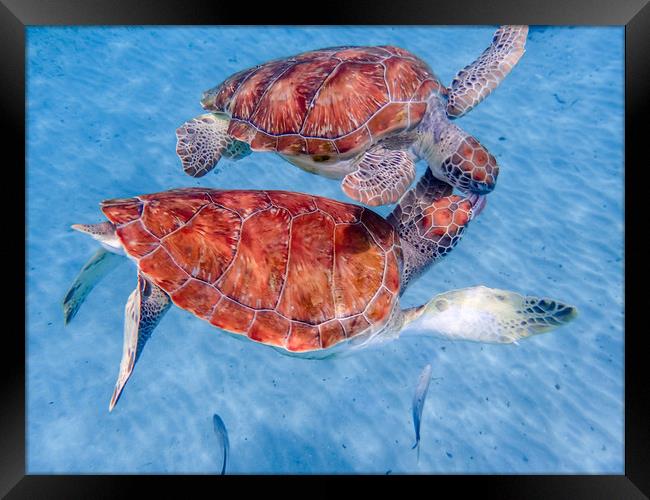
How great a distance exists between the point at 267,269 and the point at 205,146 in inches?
55.0

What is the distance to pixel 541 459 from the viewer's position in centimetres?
255

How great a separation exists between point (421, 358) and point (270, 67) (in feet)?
6.66

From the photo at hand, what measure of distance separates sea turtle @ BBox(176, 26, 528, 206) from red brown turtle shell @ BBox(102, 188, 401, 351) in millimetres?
485

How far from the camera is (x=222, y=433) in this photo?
249 centimetres

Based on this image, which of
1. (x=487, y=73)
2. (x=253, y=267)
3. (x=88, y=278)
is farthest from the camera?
(x=487, y=73)

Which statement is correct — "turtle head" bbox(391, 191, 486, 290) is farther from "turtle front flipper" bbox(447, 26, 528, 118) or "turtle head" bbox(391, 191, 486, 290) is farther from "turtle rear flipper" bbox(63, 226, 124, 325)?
"turtle rear flipper" bbox(63, 226, 124, 325)

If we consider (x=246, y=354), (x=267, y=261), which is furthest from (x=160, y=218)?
(x=246, y=354)

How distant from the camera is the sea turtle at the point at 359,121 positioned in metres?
2.52

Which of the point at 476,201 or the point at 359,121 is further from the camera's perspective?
the point at 476,201

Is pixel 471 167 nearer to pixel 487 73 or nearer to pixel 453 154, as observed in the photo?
pixel 453 154

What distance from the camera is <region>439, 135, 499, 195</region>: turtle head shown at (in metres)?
2.59

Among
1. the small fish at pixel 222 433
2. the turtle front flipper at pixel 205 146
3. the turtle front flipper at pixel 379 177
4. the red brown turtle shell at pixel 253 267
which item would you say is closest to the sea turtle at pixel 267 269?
the red brown turtle shell at pixel 253 267
